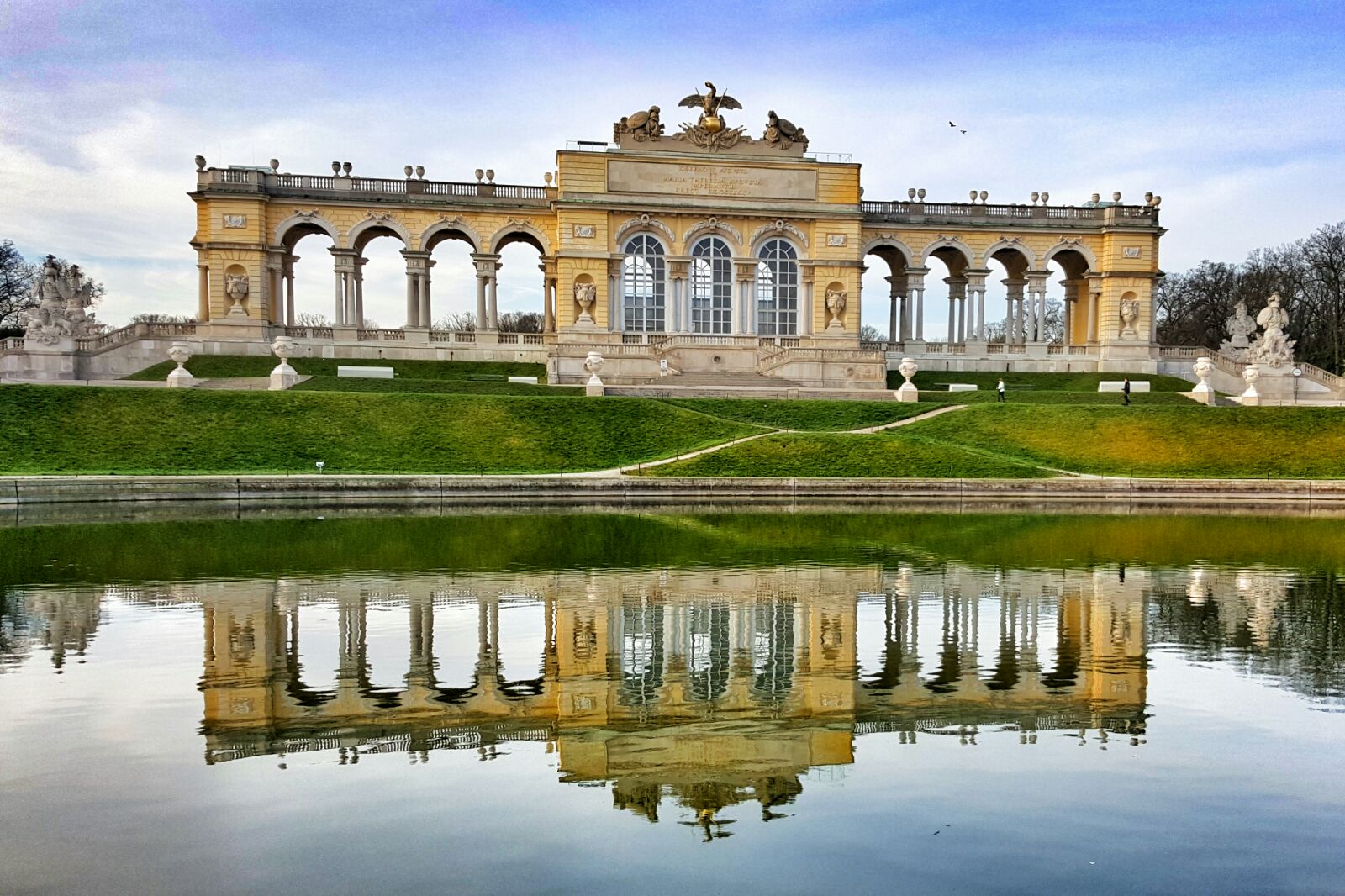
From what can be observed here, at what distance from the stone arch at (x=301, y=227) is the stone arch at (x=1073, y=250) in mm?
40675

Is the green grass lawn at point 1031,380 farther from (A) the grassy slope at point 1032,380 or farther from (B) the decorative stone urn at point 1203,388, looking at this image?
(B) the decorative stone urn at point 1203,388

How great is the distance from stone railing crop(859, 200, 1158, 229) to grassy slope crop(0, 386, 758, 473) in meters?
27.8

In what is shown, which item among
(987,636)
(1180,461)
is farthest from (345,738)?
(1180,461)

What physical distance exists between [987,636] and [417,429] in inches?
1021

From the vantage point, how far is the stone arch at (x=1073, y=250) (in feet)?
196

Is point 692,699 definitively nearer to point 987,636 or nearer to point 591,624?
point 591,624

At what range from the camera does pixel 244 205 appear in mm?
52938

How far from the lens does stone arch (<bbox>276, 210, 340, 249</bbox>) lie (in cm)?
5422

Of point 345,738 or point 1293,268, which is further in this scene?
point 1293,268

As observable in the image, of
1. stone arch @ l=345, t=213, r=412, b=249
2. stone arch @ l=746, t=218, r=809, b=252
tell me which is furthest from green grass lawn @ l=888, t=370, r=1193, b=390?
stone arch @ l=345, t=213, r=412, b=249

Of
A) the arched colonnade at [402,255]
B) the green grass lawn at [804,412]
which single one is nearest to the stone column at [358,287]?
the arched colonnade at [402,255]

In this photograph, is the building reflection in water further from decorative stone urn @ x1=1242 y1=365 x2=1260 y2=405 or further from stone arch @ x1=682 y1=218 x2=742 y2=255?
stone arch @ x1=682 y1=218 x2=742 y2=255

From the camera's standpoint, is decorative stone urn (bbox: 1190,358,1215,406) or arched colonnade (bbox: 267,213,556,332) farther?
arched colonnade (bbox: 267,213,556,332)

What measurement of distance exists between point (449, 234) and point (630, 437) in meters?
27.6
